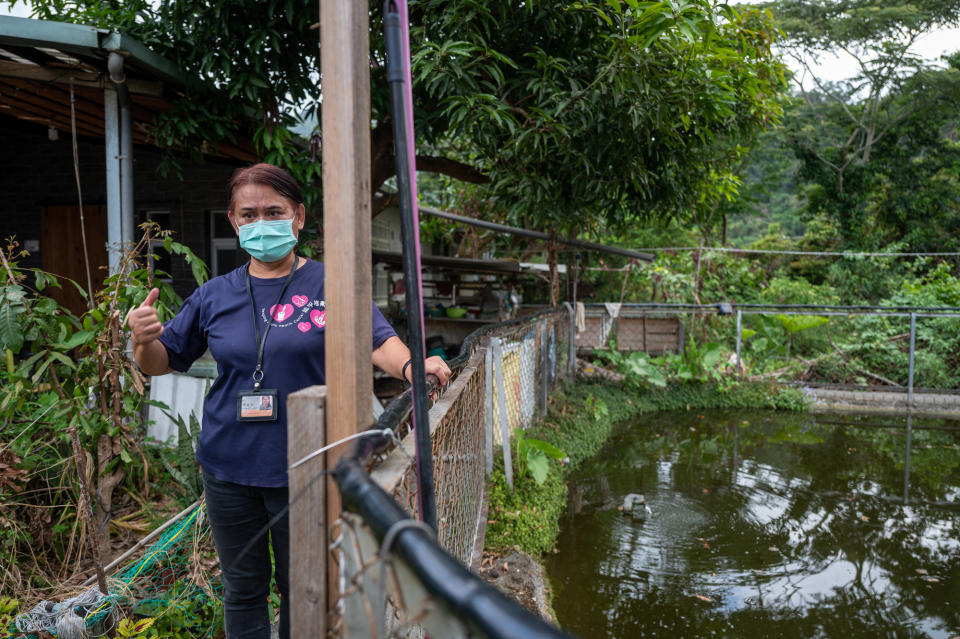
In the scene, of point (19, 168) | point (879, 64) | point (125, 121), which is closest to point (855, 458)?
point (125, 121)

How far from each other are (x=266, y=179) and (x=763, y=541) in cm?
459

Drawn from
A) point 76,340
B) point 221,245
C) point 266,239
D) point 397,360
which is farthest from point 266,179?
point 221,245

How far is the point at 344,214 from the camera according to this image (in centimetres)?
125

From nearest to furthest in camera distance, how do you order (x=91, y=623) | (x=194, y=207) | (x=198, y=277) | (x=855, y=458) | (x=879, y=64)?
(x=91, y=623) < (x=198, y=277) < (x=855, y=458) < (x=194, y=207) < (x=879, y=64)

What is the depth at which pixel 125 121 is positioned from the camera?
474 cm

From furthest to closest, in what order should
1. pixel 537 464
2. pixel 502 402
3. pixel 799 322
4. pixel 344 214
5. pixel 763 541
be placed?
pixel 799 322 → pixel 537 464 → pixel 763 541 → pixel 502 402 → pixel 344 214

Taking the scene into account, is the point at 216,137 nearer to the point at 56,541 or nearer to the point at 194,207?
the point at 194,207

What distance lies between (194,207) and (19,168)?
2.52 meters

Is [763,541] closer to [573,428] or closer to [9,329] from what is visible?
[573,428]

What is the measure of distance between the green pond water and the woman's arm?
8.07ft

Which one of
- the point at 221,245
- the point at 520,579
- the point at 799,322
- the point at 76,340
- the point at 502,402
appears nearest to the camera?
the point at 76,340

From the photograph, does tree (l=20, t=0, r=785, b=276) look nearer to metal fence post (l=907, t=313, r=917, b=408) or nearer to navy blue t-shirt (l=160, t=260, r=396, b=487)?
navy blue t-shirt (l=160, t=260, r=396, b=487)

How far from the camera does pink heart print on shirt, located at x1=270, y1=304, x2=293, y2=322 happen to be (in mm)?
1771

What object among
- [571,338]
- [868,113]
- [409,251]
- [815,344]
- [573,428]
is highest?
[868,113]
